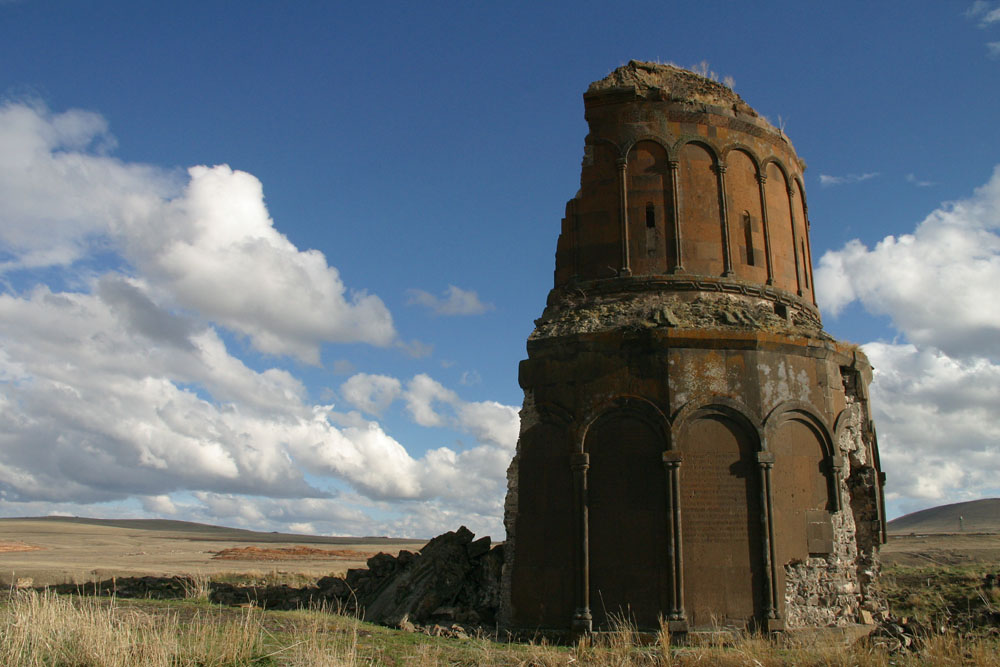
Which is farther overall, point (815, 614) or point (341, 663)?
point (815, 614)

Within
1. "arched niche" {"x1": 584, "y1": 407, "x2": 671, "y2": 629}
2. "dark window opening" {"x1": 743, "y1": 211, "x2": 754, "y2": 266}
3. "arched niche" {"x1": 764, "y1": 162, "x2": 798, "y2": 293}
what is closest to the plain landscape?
"arched niche" {"x1": 584, "y1": 407, "x2": 671, "y2": 629}

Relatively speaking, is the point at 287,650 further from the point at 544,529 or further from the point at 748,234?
the point at 748,234

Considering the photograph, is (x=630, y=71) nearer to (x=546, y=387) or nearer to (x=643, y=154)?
(x=643, y=154)

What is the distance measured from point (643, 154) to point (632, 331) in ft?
11.8

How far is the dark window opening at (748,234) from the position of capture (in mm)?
13383

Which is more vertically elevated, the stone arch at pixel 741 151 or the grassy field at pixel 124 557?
the stone arch at pixel 741 151

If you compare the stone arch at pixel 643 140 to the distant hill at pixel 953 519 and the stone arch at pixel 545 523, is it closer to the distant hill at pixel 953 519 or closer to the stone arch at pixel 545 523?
the stone arch at pixel 545 523

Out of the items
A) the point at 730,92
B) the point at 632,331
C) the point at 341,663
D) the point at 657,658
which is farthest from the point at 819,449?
the point at 341,663

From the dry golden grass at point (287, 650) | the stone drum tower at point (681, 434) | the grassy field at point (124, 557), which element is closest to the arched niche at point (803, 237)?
the stone drum tower at point (681, 434)

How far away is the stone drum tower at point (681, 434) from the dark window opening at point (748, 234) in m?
0.04

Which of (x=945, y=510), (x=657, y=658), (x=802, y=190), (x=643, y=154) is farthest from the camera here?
(x=945, y=510)

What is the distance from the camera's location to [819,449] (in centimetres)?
1166

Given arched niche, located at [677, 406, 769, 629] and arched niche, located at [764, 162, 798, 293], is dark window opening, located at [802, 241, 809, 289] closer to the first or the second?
arched niche, located at [764, 162, 798, 293]

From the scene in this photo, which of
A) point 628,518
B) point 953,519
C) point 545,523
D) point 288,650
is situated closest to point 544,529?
point 545,523
